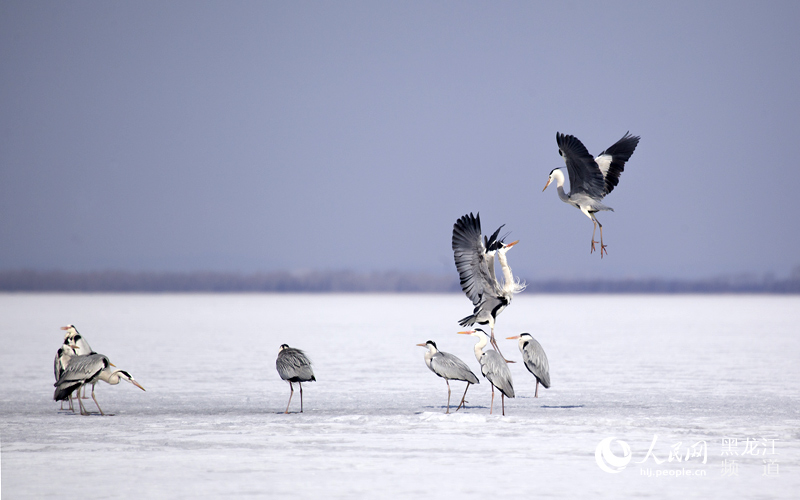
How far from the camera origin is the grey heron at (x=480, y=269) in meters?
11.7

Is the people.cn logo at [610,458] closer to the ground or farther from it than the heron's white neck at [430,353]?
closer to the ground

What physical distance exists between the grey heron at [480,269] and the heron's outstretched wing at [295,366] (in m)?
2.39

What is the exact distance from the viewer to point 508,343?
23.9m

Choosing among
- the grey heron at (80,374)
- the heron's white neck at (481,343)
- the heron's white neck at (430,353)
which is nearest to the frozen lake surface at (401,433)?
the grey heron at (80,374)

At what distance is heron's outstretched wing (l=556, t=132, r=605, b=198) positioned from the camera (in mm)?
10742

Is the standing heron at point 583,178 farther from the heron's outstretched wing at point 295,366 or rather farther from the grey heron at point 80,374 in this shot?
the grey heron at point 80,374

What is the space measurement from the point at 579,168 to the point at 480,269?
200 centimetres

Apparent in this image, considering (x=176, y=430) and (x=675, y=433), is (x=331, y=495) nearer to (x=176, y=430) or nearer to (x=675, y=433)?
(x=176, y=430)

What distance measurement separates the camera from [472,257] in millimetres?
11797

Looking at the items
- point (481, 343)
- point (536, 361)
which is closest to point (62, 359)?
point (481, 343)

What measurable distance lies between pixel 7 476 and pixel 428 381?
27.1 ft

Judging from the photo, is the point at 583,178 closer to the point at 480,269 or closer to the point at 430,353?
the point at 480,269

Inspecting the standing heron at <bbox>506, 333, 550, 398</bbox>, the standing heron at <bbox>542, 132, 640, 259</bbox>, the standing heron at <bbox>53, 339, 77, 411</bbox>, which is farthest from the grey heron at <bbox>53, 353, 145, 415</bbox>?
the standing heron at <bbox>542, 132, 640, 259</bbox>

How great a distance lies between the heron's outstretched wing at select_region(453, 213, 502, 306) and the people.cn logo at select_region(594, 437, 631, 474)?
3.56 metres
